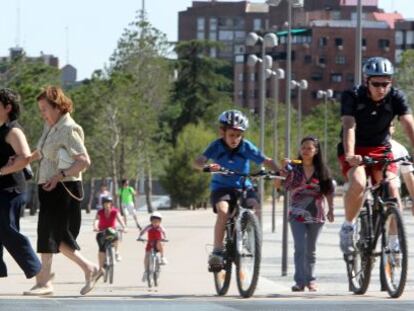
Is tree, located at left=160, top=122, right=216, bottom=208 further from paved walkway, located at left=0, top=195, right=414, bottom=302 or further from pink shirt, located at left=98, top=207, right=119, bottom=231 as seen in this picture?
pink shirt, located at left=98, top=207, right=119, bottom=231

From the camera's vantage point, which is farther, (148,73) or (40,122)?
(148,73)

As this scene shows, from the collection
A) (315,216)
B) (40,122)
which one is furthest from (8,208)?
(40,122)

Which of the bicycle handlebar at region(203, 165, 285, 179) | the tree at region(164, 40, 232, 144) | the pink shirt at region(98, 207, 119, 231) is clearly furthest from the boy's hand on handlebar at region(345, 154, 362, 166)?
the tree at region(164, 40, 232, 144)

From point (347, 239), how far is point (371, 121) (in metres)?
1.08

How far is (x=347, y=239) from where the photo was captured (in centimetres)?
1414

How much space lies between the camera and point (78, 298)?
13047 mm

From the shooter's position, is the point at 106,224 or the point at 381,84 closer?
the point at 381,84

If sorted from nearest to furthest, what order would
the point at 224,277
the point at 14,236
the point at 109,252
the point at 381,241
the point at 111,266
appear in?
the point at 381,241
the point at 14,236
the point at 224,277
the point at 111,266
the point at 109,252

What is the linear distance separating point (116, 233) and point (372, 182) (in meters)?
19.1

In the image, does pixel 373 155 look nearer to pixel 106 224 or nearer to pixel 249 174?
pixel 249 174

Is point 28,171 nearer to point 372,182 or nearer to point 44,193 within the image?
point 44,193

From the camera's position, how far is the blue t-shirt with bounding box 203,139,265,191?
15.3m

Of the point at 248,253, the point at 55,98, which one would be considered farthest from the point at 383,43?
the point at 55,98

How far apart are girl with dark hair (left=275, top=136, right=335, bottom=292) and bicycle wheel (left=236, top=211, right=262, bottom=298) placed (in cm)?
230
